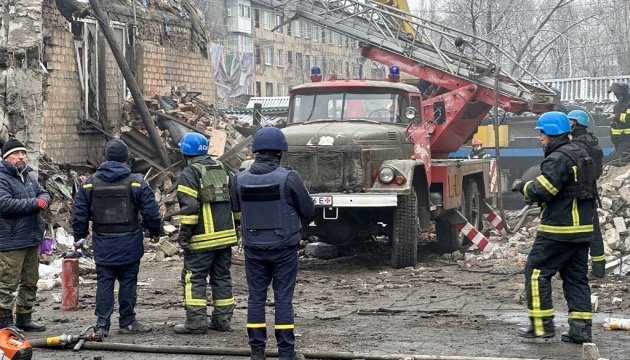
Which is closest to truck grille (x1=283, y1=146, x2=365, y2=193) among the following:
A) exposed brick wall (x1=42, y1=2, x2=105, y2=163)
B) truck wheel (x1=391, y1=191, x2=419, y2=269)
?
truck wheel (x1=391, y1=191, x2=419, y2=269)

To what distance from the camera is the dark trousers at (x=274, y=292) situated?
7535 millimetres

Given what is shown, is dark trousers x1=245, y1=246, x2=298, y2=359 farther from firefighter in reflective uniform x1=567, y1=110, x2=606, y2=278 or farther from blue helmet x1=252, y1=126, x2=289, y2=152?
firefighter in reflective uniform x1=567, y1=110, x2=606, y2=278

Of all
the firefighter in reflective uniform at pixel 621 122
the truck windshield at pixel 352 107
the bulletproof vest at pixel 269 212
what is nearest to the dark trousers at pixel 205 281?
→ the bulletproof vest at pixel 269 212

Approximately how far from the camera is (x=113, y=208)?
29.9 feet

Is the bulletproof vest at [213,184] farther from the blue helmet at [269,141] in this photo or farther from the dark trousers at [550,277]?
the dark trousers at [550,277]

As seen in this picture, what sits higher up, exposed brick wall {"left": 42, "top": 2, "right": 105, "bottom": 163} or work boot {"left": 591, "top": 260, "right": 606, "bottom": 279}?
exposed brick wall {"left": 42, "top": 2, "right": 105, "bottom": 163}

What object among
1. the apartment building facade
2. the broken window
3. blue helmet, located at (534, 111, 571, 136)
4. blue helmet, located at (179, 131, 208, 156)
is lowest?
blue helmet, located at (179, 131, 208, 156)

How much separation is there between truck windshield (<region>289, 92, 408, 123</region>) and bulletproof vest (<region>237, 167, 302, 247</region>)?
21.6 feet

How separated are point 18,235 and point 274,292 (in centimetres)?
283

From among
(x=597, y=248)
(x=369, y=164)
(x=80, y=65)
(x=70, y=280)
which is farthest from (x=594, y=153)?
(x=80, y=65)

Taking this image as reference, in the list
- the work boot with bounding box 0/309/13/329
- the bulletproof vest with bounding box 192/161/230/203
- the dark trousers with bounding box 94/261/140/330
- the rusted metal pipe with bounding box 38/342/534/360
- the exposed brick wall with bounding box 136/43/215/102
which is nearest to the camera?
the rusted metal pipe with bounding box 38/342/534/360

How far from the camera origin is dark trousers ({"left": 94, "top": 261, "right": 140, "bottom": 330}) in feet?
29.5

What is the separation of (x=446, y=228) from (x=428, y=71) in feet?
14.1

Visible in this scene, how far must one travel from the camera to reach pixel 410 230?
1318 cm
